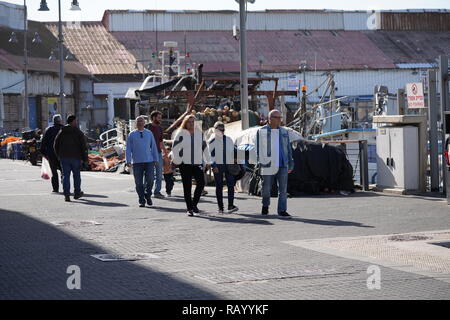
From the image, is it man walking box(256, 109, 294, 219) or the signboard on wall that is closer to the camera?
man walking box(256, 109, 294, 219)

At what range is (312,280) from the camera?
32.1 ft

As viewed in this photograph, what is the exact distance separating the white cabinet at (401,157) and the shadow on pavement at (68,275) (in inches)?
359

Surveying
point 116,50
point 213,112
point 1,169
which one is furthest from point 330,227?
point 116,50

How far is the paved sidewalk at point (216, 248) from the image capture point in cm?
928

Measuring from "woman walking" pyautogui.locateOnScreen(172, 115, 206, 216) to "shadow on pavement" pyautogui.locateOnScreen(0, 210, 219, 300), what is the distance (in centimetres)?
347

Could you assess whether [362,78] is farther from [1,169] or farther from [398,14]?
[1,169]

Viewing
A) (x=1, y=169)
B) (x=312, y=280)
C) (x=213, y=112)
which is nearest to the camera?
(x=312, y=280)

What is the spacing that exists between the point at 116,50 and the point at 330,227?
7145 centimetres

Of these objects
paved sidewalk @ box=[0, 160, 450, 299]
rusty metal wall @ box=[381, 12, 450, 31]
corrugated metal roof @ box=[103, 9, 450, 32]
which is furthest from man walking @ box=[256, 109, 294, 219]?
rusty metal wall @ box=[381, 12, 450, 31]

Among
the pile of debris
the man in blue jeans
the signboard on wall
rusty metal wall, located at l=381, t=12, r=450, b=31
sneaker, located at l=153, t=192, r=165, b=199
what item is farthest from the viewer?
rusty metal wall, located at l=381, t=12, r=450, b=31

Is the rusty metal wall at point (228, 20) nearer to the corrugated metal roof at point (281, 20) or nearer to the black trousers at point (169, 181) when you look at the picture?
the corrugated metal roof at point (281, 20)

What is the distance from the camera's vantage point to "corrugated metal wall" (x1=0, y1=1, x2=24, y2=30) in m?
79.7

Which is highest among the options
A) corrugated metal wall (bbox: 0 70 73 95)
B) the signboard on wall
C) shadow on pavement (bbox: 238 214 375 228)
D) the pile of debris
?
corrugated metal wall (bbox: 0 70 73 95)
